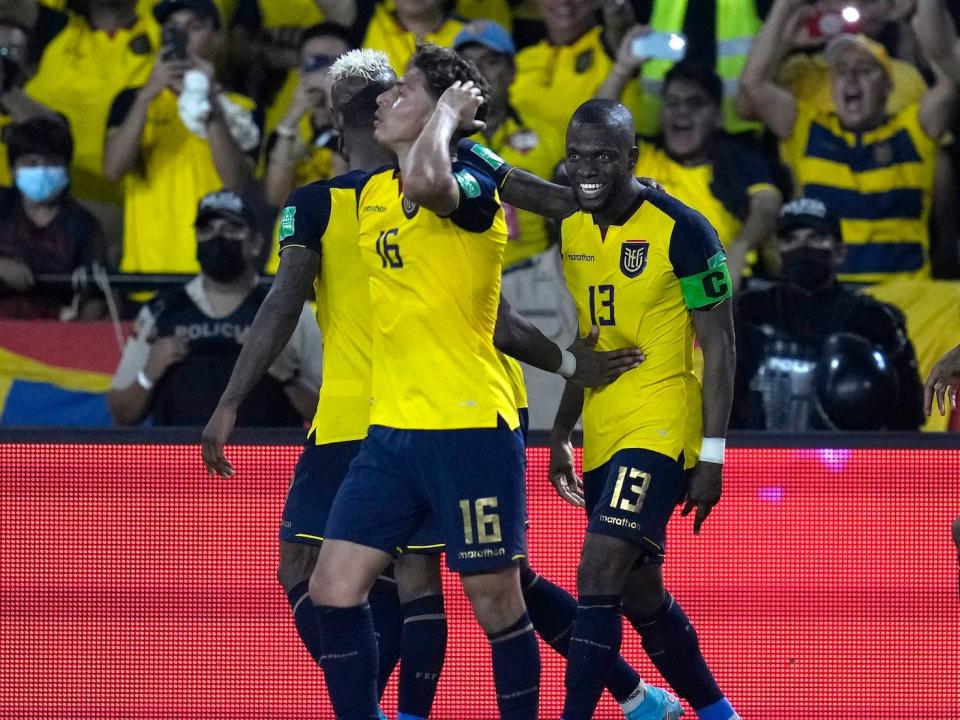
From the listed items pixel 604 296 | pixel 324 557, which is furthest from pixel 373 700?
pixel 604 296

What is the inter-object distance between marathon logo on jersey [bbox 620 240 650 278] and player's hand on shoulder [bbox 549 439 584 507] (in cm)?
68

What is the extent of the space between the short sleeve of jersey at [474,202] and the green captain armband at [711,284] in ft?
2.63

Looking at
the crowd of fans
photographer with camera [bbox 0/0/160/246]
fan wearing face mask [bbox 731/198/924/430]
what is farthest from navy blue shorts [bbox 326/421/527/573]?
photographer with camera [bbox 0/0/160/246]

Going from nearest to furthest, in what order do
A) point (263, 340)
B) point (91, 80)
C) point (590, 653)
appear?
1. point (263, 340)
2. point (590, 653)
3. point (91, 80)

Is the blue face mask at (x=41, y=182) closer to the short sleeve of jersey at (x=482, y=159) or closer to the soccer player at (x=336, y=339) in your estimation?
the soccer player at (x=336, y=339)

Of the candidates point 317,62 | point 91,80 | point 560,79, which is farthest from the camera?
point 91,80

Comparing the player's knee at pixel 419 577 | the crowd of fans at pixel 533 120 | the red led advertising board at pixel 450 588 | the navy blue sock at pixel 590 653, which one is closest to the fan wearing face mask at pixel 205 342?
the red led advertising board at pixel 450 588

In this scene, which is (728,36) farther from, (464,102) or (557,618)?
(464,102)

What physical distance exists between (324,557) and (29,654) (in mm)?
1840

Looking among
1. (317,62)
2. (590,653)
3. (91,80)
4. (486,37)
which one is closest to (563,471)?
(590,653)

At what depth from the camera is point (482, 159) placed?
514 centimetres

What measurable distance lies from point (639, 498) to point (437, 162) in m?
1.35

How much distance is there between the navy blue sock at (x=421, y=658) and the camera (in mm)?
5020

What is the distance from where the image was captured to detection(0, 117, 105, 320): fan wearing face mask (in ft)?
25.4
